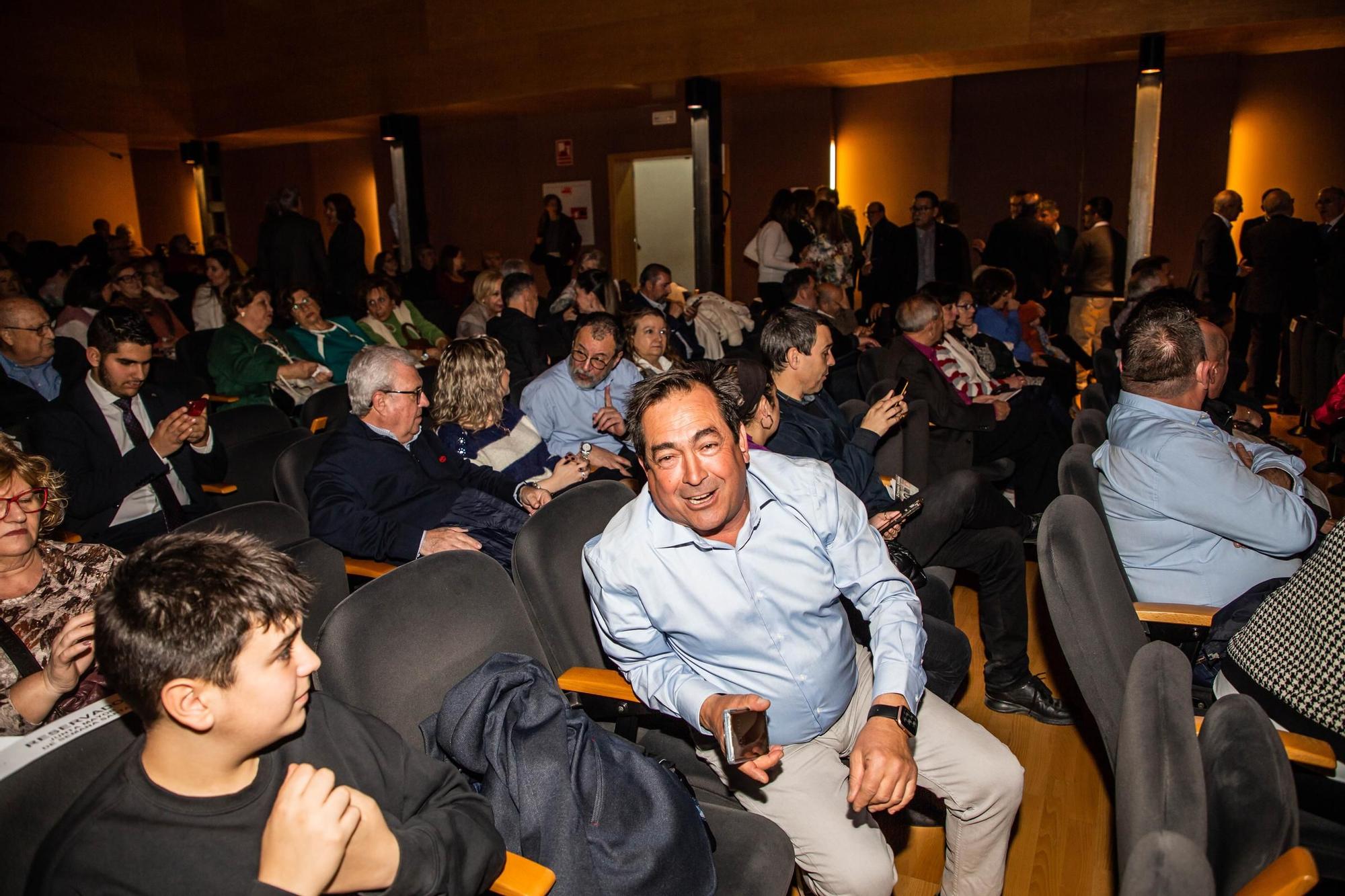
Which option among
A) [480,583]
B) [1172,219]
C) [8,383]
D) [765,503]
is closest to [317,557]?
[480,583]

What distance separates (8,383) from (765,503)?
3621mm

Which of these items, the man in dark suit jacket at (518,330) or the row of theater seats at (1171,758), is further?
the man in dark suit jacket at (518,330)

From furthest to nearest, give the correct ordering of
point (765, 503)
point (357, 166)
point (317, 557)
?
point (357, 166)
point (317, 557)
point (765, 503)

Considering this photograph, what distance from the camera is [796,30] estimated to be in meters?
7.72

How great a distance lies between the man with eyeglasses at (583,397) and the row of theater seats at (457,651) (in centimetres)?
156

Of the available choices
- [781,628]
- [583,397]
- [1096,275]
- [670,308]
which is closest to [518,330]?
[670,308]

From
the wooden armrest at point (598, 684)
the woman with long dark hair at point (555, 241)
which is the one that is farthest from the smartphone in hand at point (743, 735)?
the woman with long dark hair at point (555, 241)

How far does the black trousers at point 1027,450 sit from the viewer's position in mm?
4176

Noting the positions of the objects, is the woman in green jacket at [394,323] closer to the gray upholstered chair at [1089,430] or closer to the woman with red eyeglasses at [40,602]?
the woman with red eyeglasses at [40,602]

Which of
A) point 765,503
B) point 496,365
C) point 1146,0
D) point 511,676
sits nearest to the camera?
point 511,676

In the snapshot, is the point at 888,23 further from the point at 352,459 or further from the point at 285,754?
the point at 285,754

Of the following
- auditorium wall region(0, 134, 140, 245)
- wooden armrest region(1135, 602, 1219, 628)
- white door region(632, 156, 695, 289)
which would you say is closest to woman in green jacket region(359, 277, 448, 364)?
wooden armrest region(1135, 602, 1219, 628)

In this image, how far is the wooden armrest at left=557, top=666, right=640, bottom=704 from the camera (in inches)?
77.3

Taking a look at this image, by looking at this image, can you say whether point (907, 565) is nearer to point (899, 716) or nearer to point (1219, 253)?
point (899, 716)
